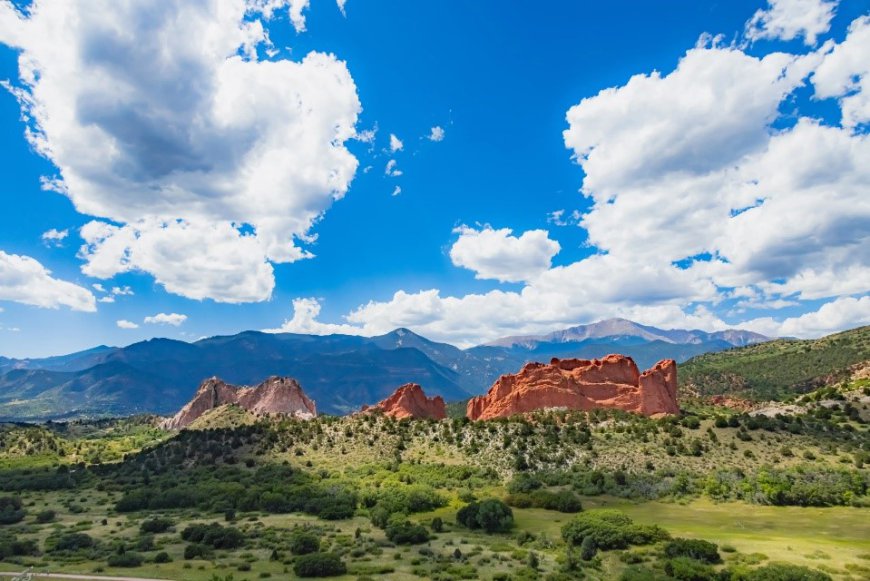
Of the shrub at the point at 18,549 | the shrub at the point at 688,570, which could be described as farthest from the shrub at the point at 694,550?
the shrub at the point at 18,549

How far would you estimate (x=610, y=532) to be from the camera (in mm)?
43969

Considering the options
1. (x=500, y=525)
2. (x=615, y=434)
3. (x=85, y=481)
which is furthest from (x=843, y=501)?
(x=85, y=481)

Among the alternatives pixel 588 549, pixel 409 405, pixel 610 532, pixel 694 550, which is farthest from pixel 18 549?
pixel 409 405

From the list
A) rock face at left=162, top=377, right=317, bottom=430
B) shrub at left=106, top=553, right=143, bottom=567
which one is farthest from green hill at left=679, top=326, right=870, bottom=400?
shrub at left=106, top=553, right=143, bottom=567

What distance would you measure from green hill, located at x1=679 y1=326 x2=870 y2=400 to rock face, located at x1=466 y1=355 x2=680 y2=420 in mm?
56107

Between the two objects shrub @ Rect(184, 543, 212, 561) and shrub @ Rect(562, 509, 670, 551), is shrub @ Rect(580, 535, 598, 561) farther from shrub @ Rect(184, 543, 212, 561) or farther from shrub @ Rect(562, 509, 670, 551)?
shrub @ Rect(184, 543, 212, 561)

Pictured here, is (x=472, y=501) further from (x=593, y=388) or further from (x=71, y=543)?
(x=593, y=388)

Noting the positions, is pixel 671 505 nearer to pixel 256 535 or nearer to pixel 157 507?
pixel 256 535

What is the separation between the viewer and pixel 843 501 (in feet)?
183

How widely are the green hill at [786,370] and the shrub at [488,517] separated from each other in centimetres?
11912

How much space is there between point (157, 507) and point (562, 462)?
184ft

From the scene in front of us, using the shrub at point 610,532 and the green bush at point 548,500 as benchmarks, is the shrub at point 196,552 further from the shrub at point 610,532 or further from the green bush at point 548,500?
the green bush at point 548,500

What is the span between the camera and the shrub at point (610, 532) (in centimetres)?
4316

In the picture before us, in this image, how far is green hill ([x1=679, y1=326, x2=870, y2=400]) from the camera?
487 ft
